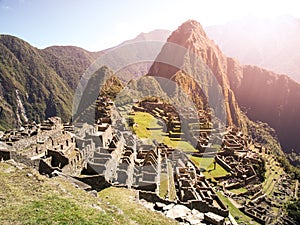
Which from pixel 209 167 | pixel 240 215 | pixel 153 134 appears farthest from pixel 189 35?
pixel 240 215

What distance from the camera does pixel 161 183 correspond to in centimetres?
2553

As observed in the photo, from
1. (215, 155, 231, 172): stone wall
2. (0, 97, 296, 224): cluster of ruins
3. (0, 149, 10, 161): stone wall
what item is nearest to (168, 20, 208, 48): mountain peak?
(0, 97, 296, 224): cluster of ruins

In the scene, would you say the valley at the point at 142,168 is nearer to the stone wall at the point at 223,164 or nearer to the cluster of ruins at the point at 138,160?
the cluster of ruins at the point at 138,160

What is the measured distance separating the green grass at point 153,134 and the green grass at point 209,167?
293 cm

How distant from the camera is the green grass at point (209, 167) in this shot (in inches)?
1781

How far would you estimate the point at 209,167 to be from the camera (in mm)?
47844

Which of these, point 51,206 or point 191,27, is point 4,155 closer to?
point 51,206

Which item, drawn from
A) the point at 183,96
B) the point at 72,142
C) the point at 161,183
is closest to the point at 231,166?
the point at 161,183

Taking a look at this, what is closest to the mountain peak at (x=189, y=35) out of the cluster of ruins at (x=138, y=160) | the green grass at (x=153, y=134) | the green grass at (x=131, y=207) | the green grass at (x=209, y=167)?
the green grass at (x=153, y=134)

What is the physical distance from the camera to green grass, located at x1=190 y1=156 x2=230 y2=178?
1781 inches

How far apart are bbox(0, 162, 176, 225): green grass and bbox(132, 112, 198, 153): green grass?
33053 millimetres

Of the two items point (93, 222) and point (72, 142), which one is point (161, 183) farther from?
point (93, 222)

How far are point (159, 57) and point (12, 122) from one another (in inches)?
3641

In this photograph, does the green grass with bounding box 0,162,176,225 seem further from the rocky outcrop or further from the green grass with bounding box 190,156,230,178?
the rocky outcrop
